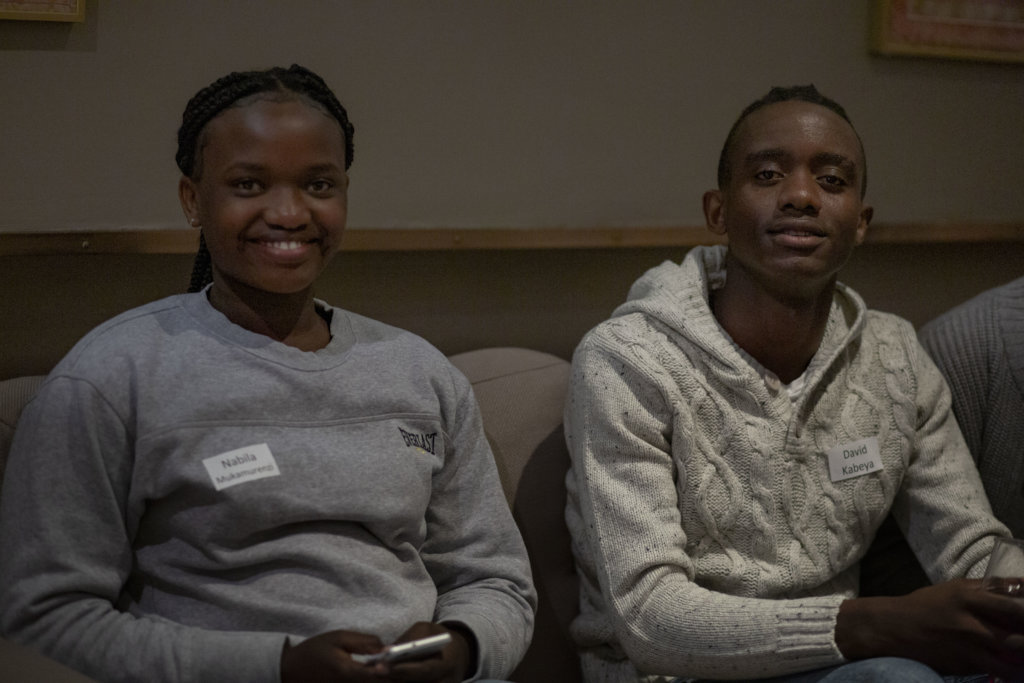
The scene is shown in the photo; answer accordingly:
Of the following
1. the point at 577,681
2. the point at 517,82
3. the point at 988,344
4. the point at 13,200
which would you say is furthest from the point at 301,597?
the point at 988,344

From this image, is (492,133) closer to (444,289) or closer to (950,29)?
(444,289)

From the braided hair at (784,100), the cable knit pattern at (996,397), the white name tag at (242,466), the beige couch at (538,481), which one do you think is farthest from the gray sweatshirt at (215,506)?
the cable knit pattern at (996,397)

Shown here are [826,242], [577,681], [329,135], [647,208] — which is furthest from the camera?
[647,208]

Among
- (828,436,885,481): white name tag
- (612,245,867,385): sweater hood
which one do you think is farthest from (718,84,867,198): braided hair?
(828,436,885,481): white name tag

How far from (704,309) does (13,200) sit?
3.72 ft

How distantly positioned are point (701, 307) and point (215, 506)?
84 cm

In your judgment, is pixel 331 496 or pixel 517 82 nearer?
pixel 331 496

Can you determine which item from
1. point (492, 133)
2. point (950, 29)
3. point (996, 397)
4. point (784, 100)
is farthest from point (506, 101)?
point (950, 29)

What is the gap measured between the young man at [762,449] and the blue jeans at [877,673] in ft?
0.05

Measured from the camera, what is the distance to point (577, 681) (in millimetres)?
1829

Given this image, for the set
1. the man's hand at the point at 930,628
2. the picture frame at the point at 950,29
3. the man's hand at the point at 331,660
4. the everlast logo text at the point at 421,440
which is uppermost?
the picture frame at the point at 950,29

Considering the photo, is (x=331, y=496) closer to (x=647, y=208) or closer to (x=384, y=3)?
(x=384, y=3)

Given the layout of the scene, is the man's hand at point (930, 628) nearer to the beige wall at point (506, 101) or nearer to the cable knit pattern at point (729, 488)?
the cable knit pattern at point (729, 488)

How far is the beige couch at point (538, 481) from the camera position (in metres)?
1.83
